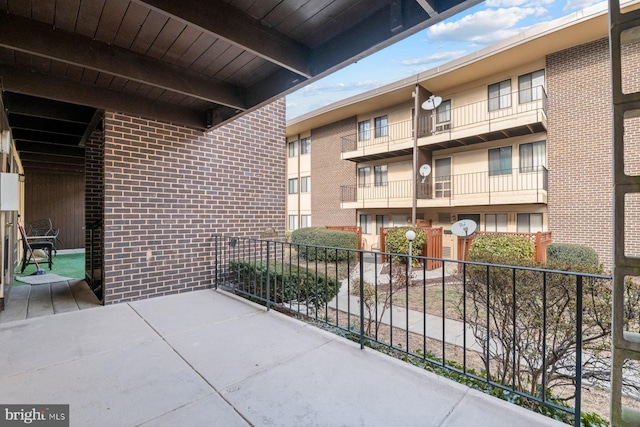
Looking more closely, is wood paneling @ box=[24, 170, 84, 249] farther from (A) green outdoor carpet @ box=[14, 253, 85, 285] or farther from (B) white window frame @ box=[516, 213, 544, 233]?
(B) white window frame @ box=[516, 213, 544, 233]

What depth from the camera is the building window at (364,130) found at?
14.0 m

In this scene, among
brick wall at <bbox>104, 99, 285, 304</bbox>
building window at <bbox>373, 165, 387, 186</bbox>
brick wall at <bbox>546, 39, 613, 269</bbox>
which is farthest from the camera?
building window at <bbox>373, 165, 387, 186</bbox>

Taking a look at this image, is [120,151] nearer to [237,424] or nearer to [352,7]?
[352,7]

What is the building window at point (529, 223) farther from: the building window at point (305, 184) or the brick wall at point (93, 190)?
the brick wall at point (93, 190)

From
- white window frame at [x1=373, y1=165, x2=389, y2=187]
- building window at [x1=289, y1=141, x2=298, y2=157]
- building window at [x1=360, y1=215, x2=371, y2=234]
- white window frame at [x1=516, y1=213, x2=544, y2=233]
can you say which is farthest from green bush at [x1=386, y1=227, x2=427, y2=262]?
building window at [x1=289, y1=141, x2=298, y2=157]

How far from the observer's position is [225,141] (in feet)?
16.1

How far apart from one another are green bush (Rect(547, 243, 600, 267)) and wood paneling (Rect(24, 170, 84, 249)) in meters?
15.3

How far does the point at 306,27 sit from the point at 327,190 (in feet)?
42.8

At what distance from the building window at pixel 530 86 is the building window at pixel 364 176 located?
637 centimetres

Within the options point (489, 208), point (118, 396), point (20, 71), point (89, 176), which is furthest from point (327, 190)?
point (118, 396)

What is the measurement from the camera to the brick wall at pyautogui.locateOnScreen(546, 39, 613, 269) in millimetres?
8492

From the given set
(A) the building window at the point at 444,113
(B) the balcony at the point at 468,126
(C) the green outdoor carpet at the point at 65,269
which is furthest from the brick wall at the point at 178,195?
(A) the building window at the point at 444,113

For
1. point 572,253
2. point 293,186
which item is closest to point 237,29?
point 572,253

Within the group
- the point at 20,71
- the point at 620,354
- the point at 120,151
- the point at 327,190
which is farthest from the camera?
the point at 327,190
